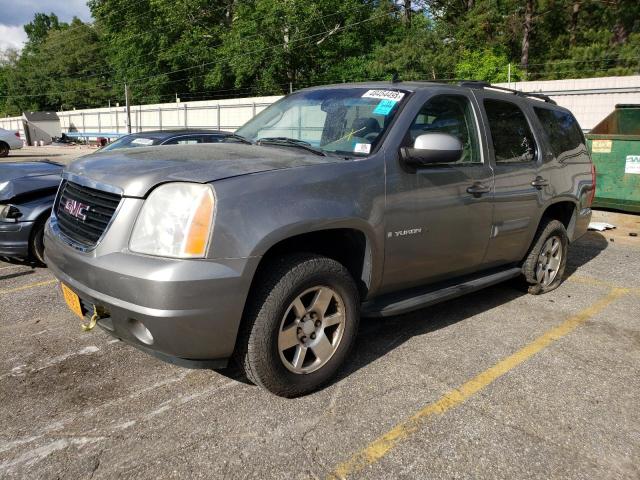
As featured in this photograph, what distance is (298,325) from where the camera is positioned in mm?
2867

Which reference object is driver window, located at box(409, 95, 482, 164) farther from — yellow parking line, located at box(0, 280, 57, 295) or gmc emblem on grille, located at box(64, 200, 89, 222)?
yellow parking line, located at box(0, 280, 57, 295)

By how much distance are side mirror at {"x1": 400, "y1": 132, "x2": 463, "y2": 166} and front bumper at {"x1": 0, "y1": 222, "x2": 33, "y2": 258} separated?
3.73 meters

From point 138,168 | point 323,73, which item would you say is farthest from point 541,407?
point 323,73

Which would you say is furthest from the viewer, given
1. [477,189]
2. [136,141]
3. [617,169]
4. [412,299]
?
[617,169]

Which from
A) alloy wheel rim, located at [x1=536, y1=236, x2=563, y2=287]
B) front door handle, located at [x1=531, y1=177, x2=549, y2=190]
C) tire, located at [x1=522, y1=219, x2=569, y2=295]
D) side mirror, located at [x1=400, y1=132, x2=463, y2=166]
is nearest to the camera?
side mirror, located at [x1=400, y1=132, x2=463, y2=166]

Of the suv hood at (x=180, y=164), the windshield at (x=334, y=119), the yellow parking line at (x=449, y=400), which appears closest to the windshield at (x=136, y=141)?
the windshield at (x=334, y=119)

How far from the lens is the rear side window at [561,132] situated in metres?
4.74

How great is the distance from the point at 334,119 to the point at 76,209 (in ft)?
5.68

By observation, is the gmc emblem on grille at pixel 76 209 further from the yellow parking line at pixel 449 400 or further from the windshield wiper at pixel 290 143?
the yellow parking line at pixel 449 400

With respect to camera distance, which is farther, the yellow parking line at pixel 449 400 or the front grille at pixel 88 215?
the front grille at pixel 88 215

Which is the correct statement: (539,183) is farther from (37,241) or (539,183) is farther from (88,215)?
(37,241)

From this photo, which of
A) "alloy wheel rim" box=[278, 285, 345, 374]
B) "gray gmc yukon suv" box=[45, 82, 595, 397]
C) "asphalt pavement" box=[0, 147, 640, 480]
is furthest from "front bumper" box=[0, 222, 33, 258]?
"alloy wheel rim" box=[278, 285, 345, 374]

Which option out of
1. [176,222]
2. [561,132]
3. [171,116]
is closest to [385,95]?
[176,222]

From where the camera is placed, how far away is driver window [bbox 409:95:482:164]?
11.6 ft
